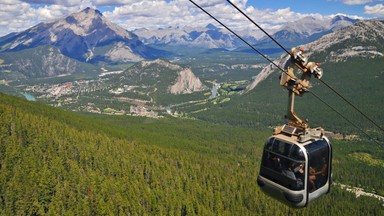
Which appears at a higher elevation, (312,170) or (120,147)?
(312,170)

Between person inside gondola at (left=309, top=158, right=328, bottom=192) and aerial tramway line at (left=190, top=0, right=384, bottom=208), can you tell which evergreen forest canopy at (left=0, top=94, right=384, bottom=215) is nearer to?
aerial tramway line at (left=190, top=0, right=384, bottom=208)

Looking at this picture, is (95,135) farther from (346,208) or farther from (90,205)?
(346,208)

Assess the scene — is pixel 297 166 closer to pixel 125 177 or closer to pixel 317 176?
pixel 317 176

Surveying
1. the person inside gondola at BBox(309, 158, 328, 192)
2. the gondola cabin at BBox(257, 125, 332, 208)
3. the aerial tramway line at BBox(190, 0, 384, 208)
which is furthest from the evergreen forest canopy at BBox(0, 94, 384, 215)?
the person inside gondola at BBox(309, 158, 328, 192)

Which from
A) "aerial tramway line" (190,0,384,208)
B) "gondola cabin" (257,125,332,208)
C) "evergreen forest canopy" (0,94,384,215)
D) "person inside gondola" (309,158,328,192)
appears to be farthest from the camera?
"evergreen forest canopy" (0,94,384,215)

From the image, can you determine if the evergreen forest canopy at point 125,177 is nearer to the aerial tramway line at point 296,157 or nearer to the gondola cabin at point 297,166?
the gondola cabin at point 297,166

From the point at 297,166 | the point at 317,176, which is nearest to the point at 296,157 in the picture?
the point at 297,166

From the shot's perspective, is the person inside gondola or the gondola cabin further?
the person inside gondola

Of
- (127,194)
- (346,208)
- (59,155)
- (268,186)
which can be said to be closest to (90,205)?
(127,194)
